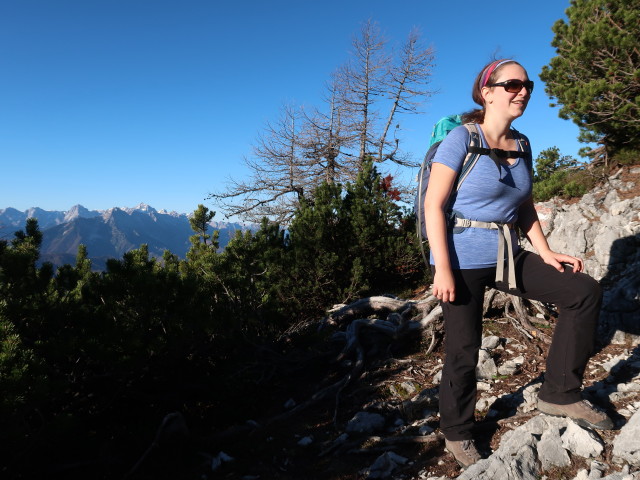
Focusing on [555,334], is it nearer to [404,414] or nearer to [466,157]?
[466,157]

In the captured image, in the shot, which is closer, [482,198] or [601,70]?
[482,198]

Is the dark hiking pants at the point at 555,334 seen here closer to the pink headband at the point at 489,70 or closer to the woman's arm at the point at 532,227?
the woman's arm at the point at 532,227

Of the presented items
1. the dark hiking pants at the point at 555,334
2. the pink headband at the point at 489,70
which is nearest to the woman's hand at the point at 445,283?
the dark hiking pants at the point at 555,334

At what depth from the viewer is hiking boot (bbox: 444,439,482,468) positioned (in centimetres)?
218

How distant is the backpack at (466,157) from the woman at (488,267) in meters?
0.03

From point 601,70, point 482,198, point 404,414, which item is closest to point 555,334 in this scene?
point 482,198

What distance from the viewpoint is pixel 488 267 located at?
2.16 metres

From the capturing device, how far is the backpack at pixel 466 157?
2.04 metres

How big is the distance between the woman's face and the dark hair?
0.08ft

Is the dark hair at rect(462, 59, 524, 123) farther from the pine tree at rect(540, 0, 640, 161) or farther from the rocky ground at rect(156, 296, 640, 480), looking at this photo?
the pine tree at rect(540, 0, 640, 161)

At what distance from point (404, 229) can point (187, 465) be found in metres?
6.38

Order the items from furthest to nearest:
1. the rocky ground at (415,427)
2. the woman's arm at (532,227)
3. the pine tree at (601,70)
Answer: the pine tree at (601,70)
the woman's arm at (532,227)
the rocky ground at (415,427)

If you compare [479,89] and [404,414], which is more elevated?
[479,89]

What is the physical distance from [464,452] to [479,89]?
202 cm
